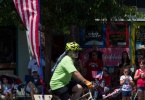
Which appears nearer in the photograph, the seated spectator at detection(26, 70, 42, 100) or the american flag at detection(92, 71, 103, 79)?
the seated spectator at detection(26, 70, 42, 100)

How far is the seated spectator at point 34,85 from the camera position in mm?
11774

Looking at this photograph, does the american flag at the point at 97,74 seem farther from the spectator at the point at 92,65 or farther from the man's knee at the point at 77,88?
the man's knee at the point at 77,88

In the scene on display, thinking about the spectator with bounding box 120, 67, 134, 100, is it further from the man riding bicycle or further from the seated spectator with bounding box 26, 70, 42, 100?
the man riding bicycle

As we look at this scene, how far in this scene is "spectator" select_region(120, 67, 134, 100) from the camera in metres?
11.6

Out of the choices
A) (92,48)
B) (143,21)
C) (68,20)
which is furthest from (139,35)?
(68,20)

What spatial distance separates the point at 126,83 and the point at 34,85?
2.66 metres

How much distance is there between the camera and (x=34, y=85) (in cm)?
1197

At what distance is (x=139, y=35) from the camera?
1480 centimetres

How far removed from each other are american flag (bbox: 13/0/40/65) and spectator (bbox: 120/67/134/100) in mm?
3966

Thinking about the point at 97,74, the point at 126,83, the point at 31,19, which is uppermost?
the point at 31,19

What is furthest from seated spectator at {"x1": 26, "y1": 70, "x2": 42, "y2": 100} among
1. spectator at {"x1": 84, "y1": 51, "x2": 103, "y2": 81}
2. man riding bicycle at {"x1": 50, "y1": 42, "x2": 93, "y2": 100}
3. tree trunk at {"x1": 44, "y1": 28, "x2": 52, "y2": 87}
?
man riding bicycle at {"x1": 50, "y1": 42, "x2": 93, "y2": 100}

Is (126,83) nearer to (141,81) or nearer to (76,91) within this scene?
(141,81)

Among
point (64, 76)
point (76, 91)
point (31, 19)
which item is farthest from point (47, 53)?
point (64, 76)

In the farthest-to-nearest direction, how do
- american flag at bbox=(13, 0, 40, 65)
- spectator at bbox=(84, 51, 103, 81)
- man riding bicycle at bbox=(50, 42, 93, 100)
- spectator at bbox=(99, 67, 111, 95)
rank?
spectator at bbox=(84, 51, 103, 81) → spectator at bbox=(99, 67, 111, 95) → american flag at bbox=(13, 0, 40, 65) → man riding bicycle at bbox=(50, 42, 93, 100)
